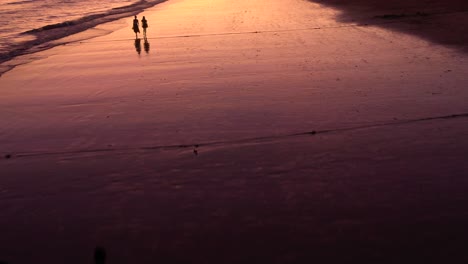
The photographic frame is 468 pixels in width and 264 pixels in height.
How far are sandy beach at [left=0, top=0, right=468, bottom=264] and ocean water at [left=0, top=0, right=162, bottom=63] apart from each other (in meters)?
8.97

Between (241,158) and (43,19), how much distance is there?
3397 centimetres

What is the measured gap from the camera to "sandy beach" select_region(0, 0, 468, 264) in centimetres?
554

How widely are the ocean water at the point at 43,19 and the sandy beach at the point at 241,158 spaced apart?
8968 mm

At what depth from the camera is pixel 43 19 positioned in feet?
121

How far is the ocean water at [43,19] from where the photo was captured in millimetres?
24484

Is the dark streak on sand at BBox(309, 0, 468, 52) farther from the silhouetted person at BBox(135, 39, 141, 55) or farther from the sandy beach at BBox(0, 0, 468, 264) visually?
the silhouetted person at BBox(135, 39, 141, 55)

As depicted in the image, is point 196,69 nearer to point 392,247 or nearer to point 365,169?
point 365,169

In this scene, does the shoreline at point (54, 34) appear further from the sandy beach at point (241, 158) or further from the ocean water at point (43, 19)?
the sandy beach at point (241, 158)

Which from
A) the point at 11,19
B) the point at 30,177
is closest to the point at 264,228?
the point at 30,177

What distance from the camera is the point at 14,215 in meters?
6.43

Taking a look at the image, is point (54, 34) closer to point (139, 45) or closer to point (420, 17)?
point (139, 45)

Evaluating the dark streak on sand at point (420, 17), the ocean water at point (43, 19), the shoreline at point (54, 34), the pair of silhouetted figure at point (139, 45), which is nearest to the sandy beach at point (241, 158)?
the dark streak on sand at point (420, 17)

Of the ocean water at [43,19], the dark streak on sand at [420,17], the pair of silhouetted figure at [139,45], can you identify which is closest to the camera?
the dark streak on sand at [420,17]

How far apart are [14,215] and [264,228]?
11.1 ft
